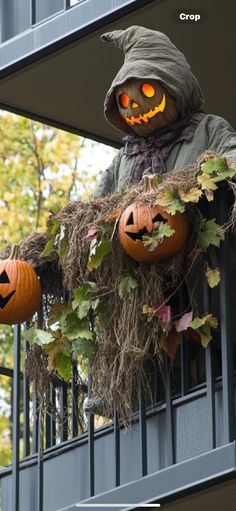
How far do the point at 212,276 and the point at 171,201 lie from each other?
0.44 m

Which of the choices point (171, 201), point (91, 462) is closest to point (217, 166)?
point (171, 201)

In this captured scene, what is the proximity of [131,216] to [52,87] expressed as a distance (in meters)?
3.75

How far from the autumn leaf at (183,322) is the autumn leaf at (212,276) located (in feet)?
0.74

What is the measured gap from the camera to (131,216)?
1129cm

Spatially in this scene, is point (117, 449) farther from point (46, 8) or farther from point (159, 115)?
point (46, 8)

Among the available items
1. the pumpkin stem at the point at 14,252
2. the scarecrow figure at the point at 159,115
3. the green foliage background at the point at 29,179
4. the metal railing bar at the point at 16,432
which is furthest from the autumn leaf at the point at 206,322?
the green foliage background at the point at 29,179

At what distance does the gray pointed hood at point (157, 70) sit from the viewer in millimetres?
12117

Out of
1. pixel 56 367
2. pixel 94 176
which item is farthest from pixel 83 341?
pixel 94 176

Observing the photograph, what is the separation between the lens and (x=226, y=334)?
10984 mm

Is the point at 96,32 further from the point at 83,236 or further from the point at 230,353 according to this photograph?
the point at 230,353

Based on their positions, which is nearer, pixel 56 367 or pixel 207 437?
pixel 207 437

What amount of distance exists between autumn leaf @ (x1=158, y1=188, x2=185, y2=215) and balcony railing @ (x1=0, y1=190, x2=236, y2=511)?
0.79 feet

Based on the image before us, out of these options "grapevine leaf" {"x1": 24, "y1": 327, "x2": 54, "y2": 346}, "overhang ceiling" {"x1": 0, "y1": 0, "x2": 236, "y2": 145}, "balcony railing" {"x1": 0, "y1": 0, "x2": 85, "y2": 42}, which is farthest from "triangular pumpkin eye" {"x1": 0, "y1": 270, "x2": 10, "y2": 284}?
"balcony railing" {"x1": 0, "y1": 0, "x2": 85, "y2": 42}

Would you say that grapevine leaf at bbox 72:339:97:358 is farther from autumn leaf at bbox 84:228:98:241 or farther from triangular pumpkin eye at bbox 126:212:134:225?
triangular pumpkin eye at bbox 126:212:134:225
